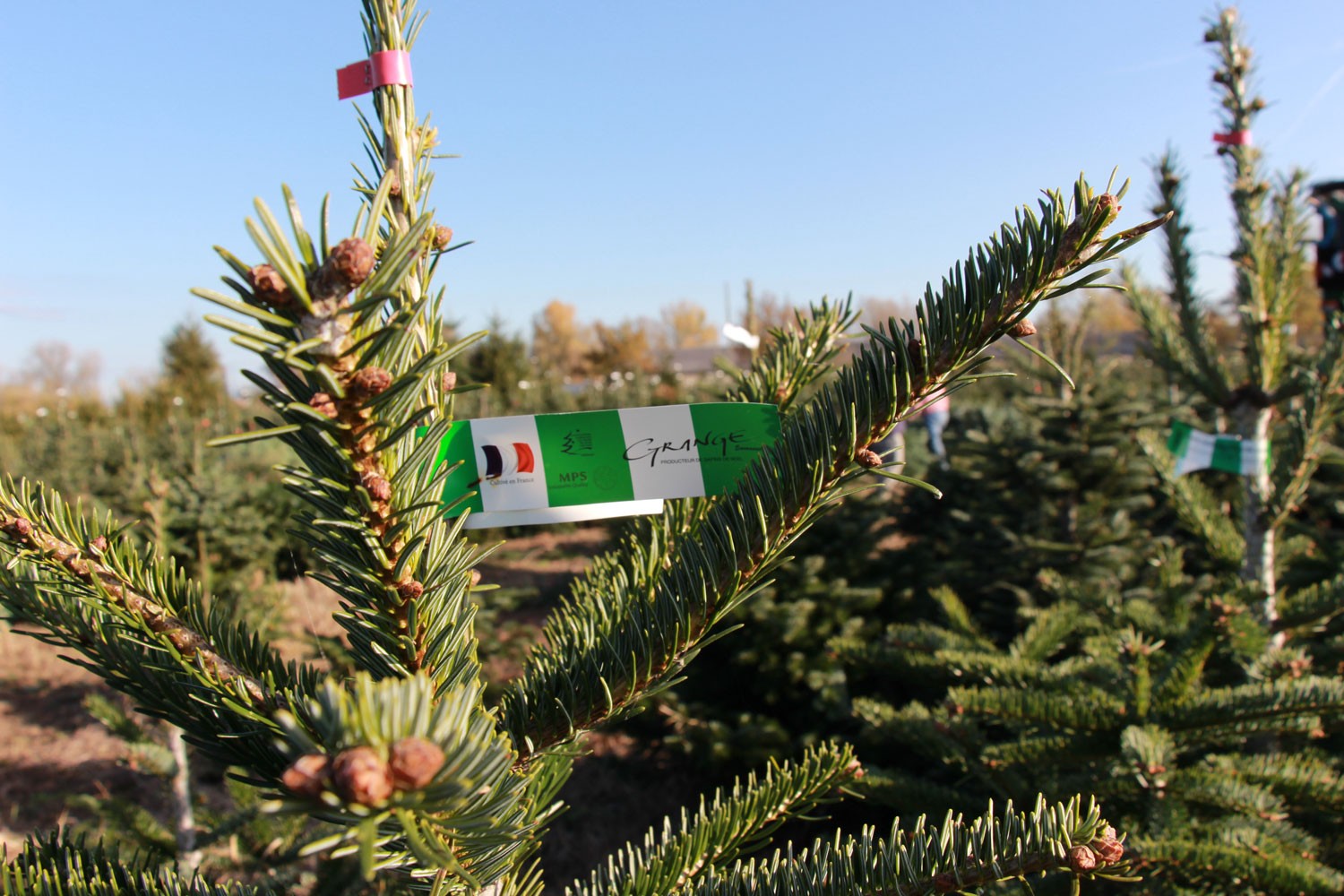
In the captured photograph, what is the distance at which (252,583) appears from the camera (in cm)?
612

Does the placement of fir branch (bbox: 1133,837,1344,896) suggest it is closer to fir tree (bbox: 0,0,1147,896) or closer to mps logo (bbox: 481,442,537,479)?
fir tree (bbox: 0,0,1147,896)

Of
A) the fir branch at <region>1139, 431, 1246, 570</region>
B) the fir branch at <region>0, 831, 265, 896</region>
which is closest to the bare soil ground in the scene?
the fir branch at <region>1139, 431, 1246, 570</region>

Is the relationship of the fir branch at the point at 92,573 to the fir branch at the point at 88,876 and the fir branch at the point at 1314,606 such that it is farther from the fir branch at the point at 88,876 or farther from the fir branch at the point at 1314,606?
the fir branch at the point at 1314,606

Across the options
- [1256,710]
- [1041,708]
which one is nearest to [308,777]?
[1041,708]

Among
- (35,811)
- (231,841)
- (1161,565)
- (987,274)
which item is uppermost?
(987,274)

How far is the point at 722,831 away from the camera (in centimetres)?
106

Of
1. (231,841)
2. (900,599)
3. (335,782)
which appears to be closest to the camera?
(335,782)

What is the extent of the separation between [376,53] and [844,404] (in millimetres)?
648

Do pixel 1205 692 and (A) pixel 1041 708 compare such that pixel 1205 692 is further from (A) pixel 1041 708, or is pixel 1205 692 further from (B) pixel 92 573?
(B) pixel 92 573

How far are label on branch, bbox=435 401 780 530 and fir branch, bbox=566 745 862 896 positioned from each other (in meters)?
0.41

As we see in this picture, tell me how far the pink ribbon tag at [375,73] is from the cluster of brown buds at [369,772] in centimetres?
71

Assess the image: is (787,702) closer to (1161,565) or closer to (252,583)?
(1161,565)

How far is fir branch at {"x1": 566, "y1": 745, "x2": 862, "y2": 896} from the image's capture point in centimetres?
100

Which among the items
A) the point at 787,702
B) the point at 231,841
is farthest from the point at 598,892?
the point at 787,702
